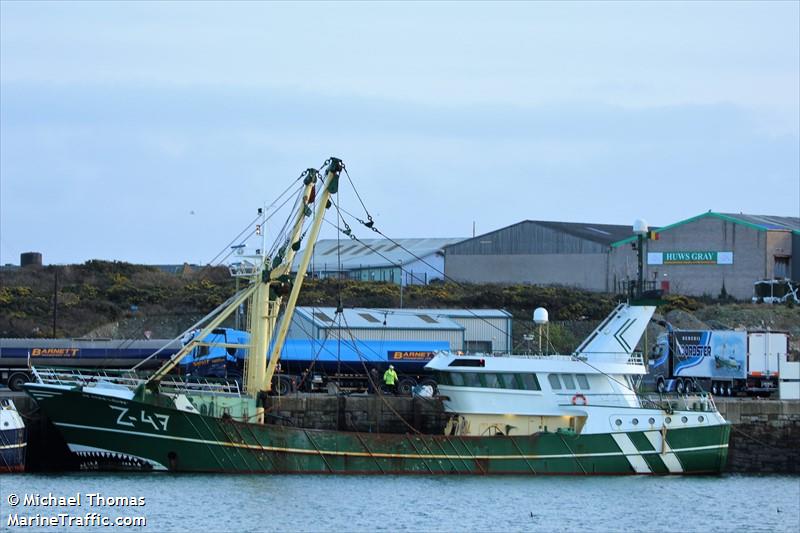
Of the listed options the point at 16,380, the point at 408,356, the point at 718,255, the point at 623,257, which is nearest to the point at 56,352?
the point at 16,380

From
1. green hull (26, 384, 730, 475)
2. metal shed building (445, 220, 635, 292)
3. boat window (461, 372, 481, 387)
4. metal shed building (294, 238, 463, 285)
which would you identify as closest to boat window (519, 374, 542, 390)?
boat window (461, 372, 481, 387)

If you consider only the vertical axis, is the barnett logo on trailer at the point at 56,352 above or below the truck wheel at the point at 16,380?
above

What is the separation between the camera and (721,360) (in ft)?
158

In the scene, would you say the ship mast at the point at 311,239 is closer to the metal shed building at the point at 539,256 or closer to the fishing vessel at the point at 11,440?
the fishing vessel at the point at 11,440

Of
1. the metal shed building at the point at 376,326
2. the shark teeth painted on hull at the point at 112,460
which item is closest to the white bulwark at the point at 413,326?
the metal shed building at the point at 376,326

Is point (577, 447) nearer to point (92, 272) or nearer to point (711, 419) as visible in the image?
point (711, 419)

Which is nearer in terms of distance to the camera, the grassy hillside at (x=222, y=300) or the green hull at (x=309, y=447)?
the green hull at (x=309, y=447)

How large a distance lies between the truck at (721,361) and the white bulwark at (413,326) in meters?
6.12

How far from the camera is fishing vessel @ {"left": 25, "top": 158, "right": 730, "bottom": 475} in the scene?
34.9 meters

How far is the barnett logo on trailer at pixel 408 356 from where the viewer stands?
4800 centimetres

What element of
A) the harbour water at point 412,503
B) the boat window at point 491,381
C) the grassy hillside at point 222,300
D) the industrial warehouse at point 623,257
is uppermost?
the industrial warehouse at point 623,257

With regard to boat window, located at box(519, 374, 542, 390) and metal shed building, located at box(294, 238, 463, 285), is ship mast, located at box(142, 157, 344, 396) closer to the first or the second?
boat window, located at box(519, 374, 542, 390)

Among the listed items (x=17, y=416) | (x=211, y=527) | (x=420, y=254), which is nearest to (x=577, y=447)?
(x=211, y=527)

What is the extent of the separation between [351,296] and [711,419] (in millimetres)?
32923
